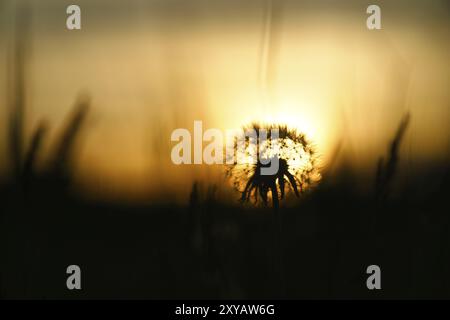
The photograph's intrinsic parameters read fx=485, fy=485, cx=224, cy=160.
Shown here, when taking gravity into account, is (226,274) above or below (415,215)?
below

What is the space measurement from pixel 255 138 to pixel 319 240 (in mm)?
422

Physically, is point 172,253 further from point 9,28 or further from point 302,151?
point 9,28

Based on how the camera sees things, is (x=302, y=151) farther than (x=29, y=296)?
No

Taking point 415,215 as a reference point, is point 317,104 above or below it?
above

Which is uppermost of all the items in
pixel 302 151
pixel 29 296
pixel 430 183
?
pixel 302 151

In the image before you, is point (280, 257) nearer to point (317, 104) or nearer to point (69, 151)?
point (317, 104)

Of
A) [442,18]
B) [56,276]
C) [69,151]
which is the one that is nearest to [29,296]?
[56,276]

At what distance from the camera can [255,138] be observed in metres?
1.64

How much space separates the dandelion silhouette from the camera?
5.31 ft

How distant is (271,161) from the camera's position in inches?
64.3

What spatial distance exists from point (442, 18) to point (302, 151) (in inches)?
27.9

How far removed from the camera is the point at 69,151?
1714 mm

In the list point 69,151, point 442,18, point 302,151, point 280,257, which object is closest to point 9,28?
point 69,151

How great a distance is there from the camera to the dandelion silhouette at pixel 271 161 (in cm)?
162
